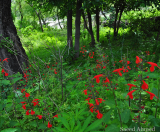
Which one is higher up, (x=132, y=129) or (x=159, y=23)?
(x=159, y=23)

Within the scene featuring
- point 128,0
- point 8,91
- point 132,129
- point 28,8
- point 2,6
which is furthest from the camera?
point 28,8

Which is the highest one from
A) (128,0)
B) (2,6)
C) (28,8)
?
(28,8)

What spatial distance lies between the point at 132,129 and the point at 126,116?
0.32ft

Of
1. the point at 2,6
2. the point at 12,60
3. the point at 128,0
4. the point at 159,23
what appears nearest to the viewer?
the point at 2,6

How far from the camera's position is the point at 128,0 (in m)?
7.90

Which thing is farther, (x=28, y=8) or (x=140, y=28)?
(x=28, y=8)

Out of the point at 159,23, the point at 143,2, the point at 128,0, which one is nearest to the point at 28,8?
the point at 128,0

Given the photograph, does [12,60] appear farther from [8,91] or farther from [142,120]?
[142,120]

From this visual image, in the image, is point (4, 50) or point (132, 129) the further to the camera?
point (4, 50)

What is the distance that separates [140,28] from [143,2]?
5.24 meters

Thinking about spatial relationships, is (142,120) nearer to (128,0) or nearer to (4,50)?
(4,50)

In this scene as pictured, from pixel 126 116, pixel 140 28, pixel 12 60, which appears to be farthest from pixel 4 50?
pixel 140 28

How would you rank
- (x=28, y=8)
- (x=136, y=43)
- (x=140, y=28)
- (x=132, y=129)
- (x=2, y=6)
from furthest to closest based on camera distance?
1. (x=28, y=8)
2. (x=140, y=28)
3. (x=136, y=43)
4. (x=2, y=6)
5. (x=132, y=129)

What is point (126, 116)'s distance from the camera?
0.99 meters
